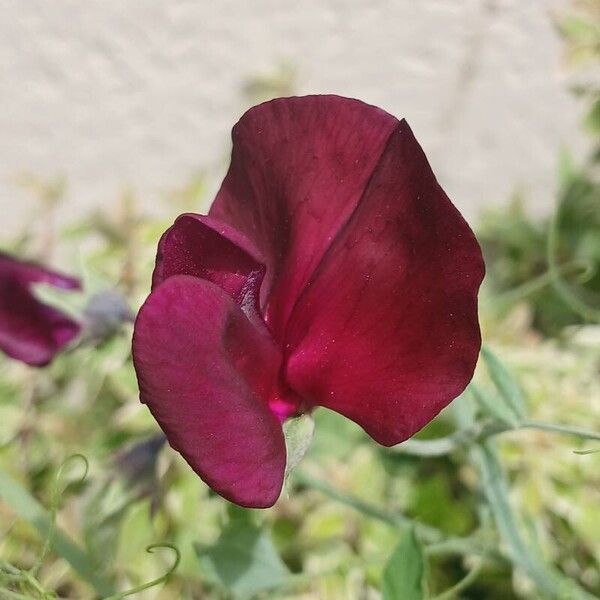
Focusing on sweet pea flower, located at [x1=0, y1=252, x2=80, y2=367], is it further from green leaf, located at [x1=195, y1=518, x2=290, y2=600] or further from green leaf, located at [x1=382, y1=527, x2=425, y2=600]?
green leaf, located at [x1=382, y1=527, x2=425, y2=600]

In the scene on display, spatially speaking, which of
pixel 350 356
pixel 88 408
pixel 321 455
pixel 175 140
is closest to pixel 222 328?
pixel 350 356

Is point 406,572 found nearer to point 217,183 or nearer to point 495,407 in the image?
point 495,407

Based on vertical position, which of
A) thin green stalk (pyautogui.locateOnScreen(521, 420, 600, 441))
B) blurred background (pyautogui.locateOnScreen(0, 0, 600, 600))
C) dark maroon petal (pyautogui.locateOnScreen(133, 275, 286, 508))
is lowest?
blurred background (pyautogui.locateOnScreen(0, 0, 600, 600))

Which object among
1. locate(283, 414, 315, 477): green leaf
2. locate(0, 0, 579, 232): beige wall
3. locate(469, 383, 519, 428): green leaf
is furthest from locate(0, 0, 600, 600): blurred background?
locate(283, 414, 315, 477): green leaf

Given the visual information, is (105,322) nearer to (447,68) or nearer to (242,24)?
(242,24)

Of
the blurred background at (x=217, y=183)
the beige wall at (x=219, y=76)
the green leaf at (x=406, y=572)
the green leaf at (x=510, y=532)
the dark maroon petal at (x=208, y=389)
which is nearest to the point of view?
the dark maroon petal at (x=208, y=389)

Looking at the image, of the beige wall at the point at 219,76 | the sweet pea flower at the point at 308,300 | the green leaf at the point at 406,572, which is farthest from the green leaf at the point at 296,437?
the beige wall at the point at 219,76

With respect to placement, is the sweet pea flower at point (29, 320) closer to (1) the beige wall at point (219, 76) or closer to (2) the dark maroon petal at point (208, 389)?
(2) the dark maroon petal at point (208, 389)

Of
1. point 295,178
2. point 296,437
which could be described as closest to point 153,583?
point 296,437
